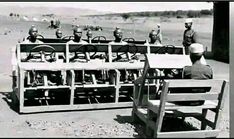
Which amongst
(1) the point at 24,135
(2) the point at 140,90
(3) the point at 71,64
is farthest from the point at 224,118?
(1) the point at 24,135

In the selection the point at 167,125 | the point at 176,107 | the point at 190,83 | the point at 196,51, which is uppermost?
the point at 196,51

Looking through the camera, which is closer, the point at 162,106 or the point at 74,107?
the point at 162,106

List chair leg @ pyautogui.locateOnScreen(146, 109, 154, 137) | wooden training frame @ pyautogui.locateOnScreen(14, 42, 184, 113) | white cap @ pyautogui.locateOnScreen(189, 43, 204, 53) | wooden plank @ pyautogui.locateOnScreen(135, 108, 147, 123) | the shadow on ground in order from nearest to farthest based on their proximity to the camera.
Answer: white cap @ pyautogui.locateOnScreen(189, 43, 204, 53), chair leg @ pyautogui.locateOnScreen(146, 109, 154, 137), wooden plank @ pyautogui.locateOnScreen(135, 108, 147, 123), the shadow on ground, wooden training frame @ pyautogui.locateOnScreen(14, 42, 184, 113)

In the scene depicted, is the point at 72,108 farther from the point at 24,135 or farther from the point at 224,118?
the point at 224,118

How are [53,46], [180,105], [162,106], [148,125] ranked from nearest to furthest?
[162,106]
[180,105]
[148,125]
[53,46]

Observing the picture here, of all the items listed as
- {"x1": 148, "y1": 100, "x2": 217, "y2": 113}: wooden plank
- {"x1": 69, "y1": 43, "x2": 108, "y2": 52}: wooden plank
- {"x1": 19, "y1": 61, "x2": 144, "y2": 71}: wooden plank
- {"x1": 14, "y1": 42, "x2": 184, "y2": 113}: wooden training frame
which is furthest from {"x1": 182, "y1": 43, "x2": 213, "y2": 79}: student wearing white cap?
{"x1": 69, "y1": 43, "x2": 108, "y2": 52}: wooden plank

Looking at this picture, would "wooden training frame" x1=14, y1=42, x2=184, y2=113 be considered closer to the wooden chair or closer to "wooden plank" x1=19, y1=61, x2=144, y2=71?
"wooden plank" x1=19, y1=61, x2=144, y2=71

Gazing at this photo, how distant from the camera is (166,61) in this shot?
24.3 feet

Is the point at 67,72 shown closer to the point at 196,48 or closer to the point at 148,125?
the point at 148,125

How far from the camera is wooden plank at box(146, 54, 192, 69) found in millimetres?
7184

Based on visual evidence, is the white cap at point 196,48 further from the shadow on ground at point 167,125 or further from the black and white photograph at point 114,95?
the shadow on ground at point 167,125

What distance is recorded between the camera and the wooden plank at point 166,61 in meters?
7.18

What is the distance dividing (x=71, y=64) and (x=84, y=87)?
0.56 meters

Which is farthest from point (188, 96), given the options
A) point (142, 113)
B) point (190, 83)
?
point (142, 113)
